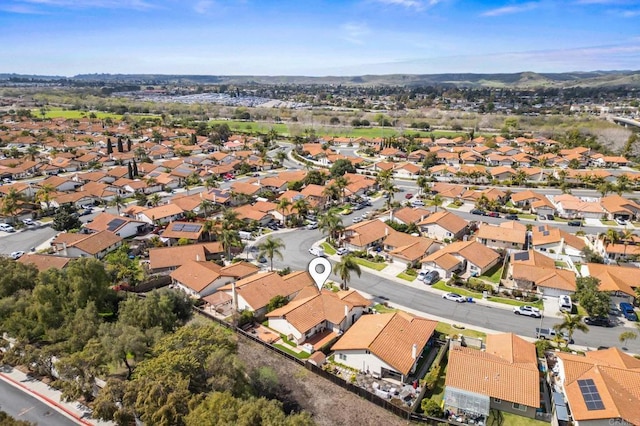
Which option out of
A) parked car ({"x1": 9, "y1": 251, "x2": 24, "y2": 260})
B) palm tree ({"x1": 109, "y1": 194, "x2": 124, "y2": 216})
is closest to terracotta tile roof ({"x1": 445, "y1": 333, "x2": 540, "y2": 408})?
parked car ({"x1": 9, "y1": 251, "x2": 24, "y2": 260})

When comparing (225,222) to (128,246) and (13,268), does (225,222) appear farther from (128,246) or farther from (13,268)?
(13,268)

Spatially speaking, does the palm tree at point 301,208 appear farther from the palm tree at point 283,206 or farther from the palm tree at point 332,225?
the palm tree at point 332,225

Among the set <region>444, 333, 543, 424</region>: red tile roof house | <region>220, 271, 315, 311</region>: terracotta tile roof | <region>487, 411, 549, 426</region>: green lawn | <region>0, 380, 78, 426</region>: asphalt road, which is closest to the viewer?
<region>0, 380, 78, 426</region>: asphalt road

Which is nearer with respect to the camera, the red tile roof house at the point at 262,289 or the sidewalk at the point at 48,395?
the sidewalk at the point at 48,395

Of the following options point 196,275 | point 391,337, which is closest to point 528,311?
point 391,337

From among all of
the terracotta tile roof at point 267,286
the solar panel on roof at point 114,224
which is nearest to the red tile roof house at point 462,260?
the terracotta tile roof at point 267,286

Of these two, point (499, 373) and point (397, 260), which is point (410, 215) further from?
point (499, 373)

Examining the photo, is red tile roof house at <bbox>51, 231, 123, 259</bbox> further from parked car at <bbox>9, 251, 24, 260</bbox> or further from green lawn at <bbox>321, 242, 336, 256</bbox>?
green lawn at <bbox>321, 242, 336, 256</bbox>
